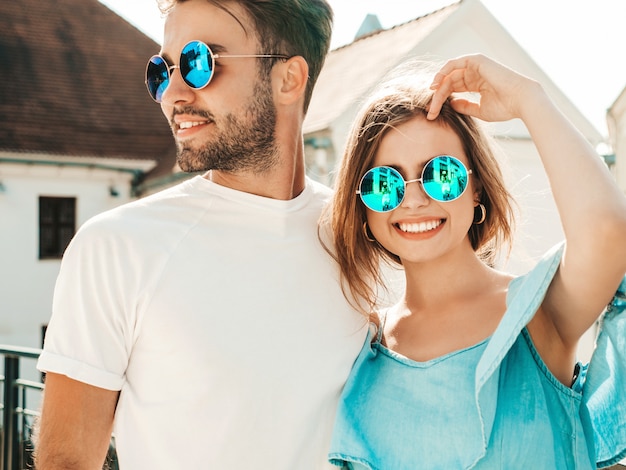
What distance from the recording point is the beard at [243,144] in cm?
249

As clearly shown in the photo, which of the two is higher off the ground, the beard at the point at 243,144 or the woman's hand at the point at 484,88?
the woman's hand at the point at 484,88

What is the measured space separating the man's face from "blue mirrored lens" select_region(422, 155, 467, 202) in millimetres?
569

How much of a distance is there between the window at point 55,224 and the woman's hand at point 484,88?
17682 millimetres

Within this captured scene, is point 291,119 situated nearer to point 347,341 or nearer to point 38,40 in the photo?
point 347,341

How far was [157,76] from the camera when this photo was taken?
2605mm

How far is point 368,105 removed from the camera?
2.55 meters

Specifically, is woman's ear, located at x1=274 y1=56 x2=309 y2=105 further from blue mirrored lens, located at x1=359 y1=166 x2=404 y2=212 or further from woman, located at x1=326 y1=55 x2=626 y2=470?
blue mirrored lens, located at x1=359 y1=166 x2=404 y2=212

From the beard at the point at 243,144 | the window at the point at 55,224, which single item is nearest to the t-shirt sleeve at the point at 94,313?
the beard at the point at 243,144

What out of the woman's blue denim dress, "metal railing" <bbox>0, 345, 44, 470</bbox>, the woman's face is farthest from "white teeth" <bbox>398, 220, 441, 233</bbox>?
"metal railing" <bbox>0, 345, 44, 470</bbox>

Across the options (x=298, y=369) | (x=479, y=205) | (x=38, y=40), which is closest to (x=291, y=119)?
(x=479, y=205)

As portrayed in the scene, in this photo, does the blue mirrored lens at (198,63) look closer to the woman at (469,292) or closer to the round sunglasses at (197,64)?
the round sunglasses at (197,64)

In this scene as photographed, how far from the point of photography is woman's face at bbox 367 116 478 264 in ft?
7.78

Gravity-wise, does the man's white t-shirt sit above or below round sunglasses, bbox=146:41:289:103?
below

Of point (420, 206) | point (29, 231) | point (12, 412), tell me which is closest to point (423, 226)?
point (420, 206)
